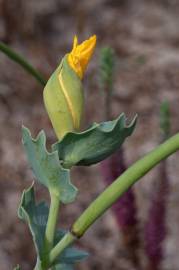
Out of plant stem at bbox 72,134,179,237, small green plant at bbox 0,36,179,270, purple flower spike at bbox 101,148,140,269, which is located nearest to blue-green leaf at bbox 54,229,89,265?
small green plant at bbox 0,36,179,270

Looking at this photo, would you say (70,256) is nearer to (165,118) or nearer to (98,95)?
(165,118)

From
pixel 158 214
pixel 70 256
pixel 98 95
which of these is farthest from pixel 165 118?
pixel 98 95

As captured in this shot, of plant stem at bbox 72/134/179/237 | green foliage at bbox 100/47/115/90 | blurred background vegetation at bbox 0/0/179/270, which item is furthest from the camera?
blurred background vegetation at bbox 0/0/179/270

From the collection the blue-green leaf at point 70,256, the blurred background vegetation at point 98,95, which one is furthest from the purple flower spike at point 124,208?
the blue-green leaf at point 70,256

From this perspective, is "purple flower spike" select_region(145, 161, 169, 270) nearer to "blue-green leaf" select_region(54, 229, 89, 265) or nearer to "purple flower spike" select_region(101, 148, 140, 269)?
"purple flower spike" select_region(101, 148, 140, 269)

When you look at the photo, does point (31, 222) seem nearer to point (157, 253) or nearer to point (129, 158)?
point (157, 253)

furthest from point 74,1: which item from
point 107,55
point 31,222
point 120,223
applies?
point 31,222

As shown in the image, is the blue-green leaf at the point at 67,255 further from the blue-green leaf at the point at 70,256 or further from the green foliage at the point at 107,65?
the green foliage at the point at 107,65
